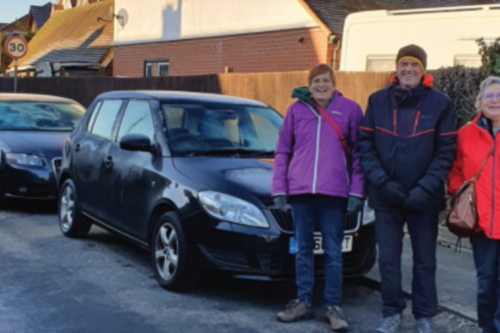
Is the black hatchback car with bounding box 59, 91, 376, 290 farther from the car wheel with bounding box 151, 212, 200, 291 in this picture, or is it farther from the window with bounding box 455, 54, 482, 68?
the window with bounding box 455, 54, 482, 68

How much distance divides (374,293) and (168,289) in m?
1.69

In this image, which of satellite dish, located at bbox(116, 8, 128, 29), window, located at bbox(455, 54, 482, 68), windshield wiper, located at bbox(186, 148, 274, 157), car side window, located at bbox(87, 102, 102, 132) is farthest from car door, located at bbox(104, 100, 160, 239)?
satellite dish, located at bbox(116, 8, 128, 29)

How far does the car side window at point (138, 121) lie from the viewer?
6.62 m

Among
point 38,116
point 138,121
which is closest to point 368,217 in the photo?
point 138,121

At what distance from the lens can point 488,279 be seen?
4461 mm

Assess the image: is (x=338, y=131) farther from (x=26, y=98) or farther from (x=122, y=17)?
(x=122, y=17)

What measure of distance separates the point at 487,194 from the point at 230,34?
17931mm

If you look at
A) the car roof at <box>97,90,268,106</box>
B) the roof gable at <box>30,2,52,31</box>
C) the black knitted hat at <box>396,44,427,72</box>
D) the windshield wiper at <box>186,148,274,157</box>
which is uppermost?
the roof gable at <box>30,2,52,31</box>

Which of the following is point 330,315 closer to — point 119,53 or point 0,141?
point 0,141

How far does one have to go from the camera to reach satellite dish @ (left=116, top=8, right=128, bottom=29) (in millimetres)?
27734

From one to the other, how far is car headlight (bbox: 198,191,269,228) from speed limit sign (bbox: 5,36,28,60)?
1415 centimetres

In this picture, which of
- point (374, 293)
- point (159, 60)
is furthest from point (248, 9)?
point (374, 293)

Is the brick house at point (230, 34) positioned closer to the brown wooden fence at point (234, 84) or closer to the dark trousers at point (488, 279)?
the brown wooden fence at point (234, 84)

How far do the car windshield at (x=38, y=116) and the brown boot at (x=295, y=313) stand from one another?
250 inches
